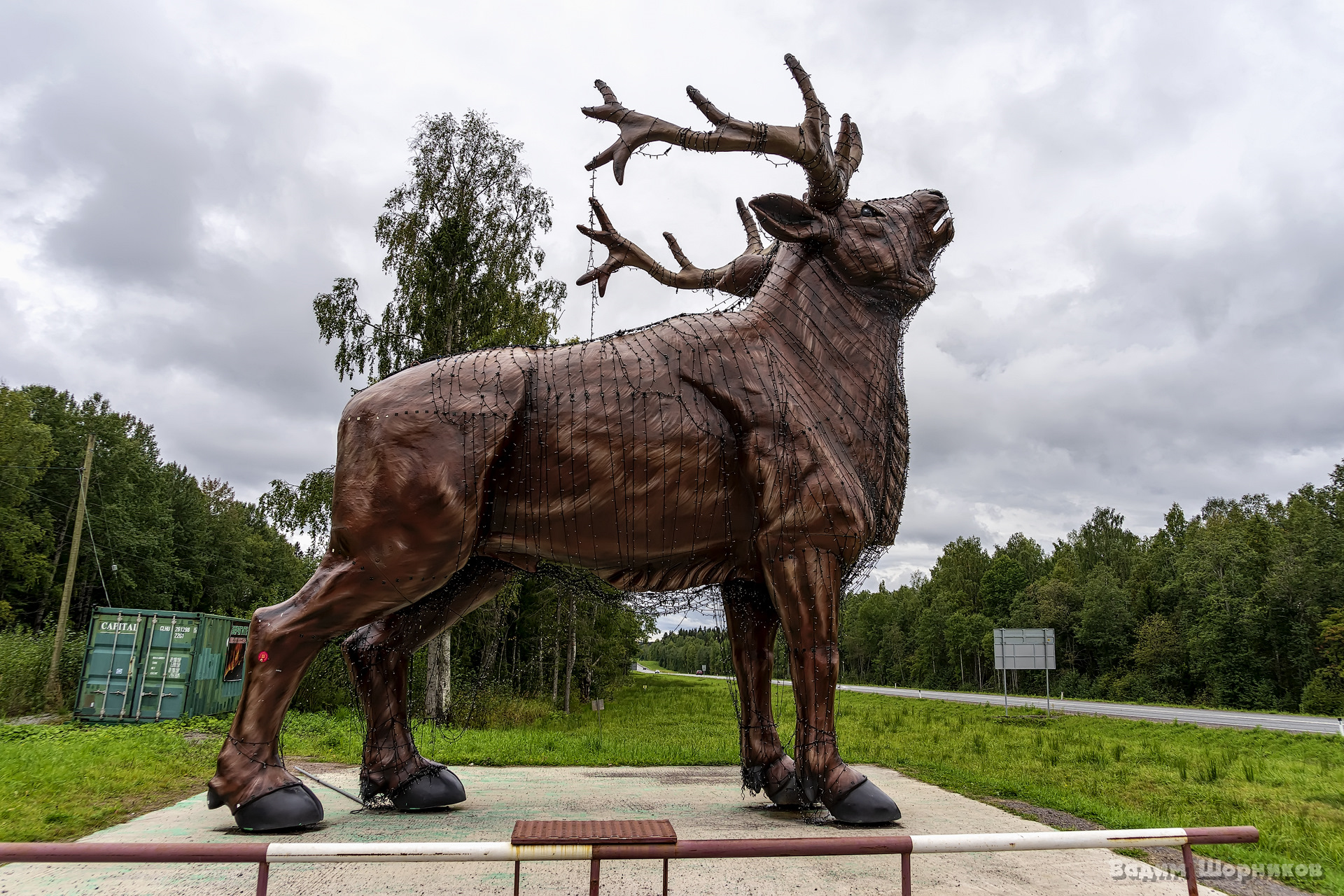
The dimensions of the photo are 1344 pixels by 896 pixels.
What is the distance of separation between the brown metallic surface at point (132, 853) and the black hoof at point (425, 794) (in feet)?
7.62

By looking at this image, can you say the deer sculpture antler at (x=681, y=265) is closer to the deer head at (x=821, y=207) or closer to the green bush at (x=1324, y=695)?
the deer head at (x=821, y=207)

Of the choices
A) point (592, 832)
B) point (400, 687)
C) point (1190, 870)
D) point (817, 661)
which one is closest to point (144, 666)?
point (400, 687)

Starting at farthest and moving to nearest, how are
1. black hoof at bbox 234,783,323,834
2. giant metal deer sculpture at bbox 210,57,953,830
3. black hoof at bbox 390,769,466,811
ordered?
black hoof at bbox 390,769,466,811, giant metal deer sculpture at bbox 210,57,953,830, black hoof at bbox 234,783,323,834

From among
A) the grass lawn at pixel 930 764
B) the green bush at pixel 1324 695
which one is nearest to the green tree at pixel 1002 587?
the green bush at pixel 1324 695

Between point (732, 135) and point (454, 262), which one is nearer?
point (732, 135)

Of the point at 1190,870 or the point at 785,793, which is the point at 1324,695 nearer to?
the point at 785,793

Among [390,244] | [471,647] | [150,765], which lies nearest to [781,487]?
[150,765]

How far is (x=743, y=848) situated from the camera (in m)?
2.11

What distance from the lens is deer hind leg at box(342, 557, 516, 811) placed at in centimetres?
430

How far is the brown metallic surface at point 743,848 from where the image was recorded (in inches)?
82.8

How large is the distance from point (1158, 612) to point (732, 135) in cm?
4953

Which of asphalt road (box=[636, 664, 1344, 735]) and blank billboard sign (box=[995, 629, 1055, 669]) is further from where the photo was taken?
blank billboard sign (box=[995, 629, 1055, 669])

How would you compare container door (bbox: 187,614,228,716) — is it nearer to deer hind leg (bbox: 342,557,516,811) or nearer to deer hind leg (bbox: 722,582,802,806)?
deer hind leg (bbox: 342,557,516,811)

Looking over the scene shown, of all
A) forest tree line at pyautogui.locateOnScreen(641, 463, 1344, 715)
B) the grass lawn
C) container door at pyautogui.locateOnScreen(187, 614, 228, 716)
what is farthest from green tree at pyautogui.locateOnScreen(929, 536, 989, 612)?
container door at pyautogui.locateOnScreen(187, 614, 228, 716)
